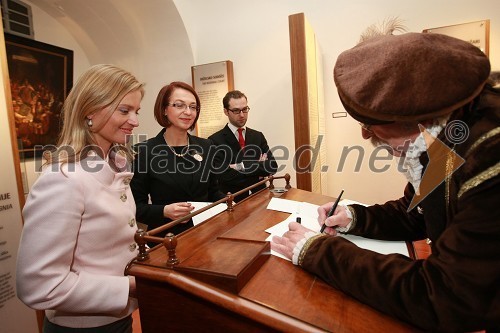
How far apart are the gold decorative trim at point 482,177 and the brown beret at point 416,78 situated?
17 centimetres

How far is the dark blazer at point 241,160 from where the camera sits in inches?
137

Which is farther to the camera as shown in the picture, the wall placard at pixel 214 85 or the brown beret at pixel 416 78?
the wall placard at pixel 214 85

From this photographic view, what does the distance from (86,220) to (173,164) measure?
3.55 ft

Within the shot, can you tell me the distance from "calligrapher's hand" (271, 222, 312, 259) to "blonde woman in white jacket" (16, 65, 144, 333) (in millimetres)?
585

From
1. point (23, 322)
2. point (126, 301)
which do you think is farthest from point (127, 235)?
point (23, 322)

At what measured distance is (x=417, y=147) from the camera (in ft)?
2.92

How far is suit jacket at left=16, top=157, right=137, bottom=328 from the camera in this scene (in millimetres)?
984

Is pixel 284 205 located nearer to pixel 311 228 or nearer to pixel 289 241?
pixel 311 228

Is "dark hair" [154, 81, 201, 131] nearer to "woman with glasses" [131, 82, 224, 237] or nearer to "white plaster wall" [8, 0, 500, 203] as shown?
"woman with glasses" [131, 82, 224, 237]

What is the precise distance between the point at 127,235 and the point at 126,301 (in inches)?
10.3

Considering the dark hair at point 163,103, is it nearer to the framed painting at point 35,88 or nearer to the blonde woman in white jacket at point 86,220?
the blonde woman in white jacket at point 86,220

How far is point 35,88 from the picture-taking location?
378cm

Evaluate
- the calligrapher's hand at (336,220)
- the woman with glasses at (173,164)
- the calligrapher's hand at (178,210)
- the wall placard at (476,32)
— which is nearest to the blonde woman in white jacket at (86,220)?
the calligrapher's hand at (178,210)

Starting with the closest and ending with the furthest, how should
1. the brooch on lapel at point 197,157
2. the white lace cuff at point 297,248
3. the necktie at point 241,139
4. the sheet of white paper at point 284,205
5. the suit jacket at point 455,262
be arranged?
1. the suit jacket at point 455,262
2. the white lace cuff at point 297,248
3. the sheet of white paper at point 284,205
4. the brooch on lapel at point 197,157
5. the necktie at point 241,139
